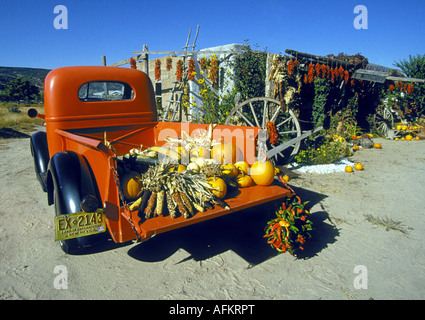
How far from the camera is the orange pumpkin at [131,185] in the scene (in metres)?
2.57

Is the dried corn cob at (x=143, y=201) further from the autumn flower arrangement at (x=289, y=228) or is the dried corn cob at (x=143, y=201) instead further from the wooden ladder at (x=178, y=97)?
the wooden ladder at (x=178, y=97)

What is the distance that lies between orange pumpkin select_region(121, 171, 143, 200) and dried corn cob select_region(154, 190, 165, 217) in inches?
12.5

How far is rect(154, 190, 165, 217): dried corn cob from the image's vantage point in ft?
7.55


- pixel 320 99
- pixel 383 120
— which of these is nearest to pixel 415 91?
pixel 383 120

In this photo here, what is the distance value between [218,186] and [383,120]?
12.5 metres

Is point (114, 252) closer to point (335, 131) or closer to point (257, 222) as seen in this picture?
point (257, 222)

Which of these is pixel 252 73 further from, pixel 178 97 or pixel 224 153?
pixel 224 153

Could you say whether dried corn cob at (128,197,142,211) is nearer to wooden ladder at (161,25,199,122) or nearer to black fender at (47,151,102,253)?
black fender at (47,151,102,253)

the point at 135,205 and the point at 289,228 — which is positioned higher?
the point at 135,205

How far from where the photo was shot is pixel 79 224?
2.29 meters

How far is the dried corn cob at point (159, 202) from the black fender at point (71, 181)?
2.21ft

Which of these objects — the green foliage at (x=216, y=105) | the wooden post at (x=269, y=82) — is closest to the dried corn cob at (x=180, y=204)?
the green foliage at (x=216, y=105)

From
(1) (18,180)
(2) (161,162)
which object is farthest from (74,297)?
(1) (18,180)

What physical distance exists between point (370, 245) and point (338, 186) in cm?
230
